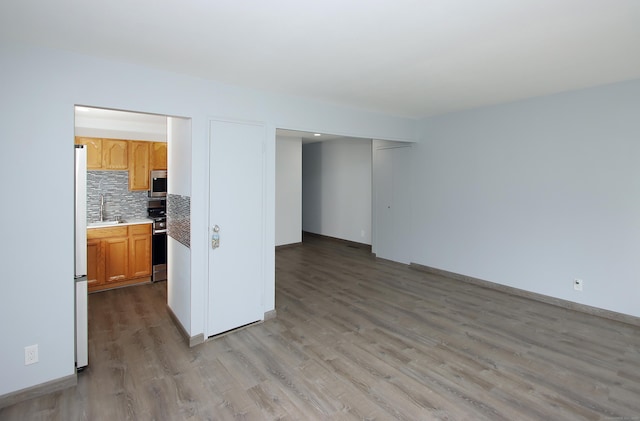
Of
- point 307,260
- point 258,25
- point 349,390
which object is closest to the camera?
point 258,25

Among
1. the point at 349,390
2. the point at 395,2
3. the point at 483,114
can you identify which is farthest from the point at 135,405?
the point at 483,114

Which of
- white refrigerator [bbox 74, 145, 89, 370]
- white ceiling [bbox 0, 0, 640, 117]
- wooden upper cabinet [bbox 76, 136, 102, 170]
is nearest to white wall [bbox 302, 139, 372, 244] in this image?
white ceiling [bbox 0, 0, 640, 117]

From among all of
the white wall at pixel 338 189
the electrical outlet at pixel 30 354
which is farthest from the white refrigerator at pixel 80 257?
the white wall at pixel 338 189

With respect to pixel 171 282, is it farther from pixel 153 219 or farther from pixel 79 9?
pixel 79 9

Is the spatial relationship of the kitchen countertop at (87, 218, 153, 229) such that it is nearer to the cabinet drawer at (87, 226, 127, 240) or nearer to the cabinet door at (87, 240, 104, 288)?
the cabinet drawer at (87, 226, 127, 240)

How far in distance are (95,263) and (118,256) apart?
10.9 inches

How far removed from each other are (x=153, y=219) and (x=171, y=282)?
5.71 feet

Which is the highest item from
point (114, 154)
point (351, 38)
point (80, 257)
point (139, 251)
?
point (351, 38)

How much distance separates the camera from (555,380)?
2605mm

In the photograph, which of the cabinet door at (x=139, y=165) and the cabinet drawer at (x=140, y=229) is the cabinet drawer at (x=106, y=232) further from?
the cabinet door at (x=139, y=165)

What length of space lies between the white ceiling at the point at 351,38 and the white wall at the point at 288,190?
417 cm

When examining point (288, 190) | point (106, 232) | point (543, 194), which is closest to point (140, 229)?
point (106, 232)

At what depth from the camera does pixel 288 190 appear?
25.5 ft

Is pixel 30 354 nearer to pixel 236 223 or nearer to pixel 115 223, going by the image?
pixel 236 223
